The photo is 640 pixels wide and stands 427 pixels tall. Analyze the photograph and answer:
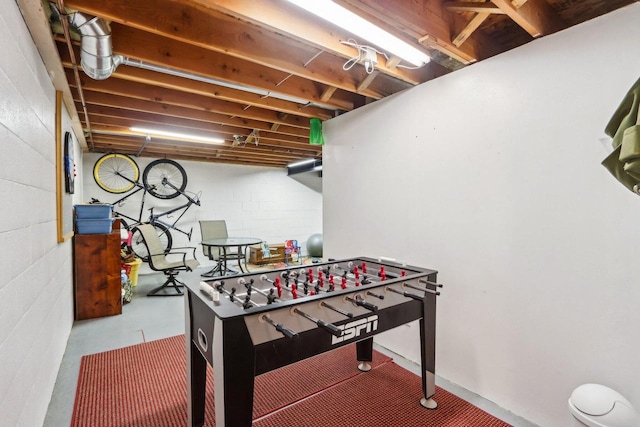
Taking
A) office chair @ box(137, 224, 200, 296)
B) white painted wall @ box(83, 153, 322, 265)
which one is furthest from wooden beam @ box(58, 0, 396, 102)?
white painted wall @ box(83, 153, 322, 265)

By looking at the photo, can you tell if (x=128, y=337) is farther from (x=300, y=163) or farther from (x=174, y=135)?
(x=300, y=163)

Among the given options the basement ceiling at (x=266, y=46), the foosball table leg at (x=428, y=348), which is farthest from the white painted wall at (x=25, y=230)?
the foosball table leg at (x=428, y=348)

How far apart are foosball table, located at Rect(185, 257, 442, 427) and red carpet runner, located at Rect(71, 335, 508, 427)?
20cm

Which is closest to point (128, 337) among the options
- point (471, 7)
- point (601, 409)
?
point (601, 409)

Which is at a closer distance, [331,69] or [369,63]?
[369,63]

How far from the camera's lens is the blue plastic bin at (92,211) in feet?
11.0

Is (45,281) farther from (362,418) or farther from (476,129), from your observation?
(476,129)

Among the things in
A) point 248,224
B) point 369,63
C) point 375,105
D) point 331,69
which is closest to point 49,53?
point 331,69

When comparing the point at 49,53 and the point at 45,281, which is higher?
the point at 49,53

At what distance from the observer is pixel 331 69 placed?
247cm

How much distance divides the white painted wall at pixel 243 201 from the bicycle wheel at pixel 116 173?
0.45 ft

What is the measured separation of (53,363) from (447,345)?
2.90m

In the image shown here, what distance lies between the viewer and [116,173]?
5.45m

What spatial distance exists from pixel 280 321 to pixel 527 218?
5.30 ft
